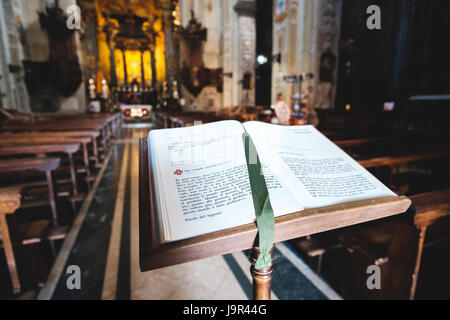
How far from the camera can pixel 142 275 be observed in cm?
189

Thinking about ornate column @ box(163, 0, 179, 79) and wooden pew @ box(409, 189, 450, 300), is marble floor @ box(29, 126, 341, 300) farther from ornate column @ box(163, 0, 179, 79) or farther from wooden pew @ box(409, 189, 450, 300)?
ornate column @ box(163, 0, 179, 79)

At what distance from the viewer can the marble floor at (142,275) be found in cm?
168

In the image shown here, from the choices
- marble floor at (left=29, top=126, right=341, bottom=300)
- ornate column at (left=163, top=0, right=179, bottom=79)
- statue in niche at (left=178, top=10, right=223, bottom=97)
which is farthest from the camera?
ornate column at (left=163, top=0, right=179, bottom=79)

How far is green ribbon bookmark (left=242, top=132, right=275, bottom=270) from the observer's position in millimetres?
517

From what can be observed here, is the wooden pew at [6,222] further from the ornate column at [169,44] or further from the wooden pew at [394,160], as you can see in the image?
the ornate column at [169,44]

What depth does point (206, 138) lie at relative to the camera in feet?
2.56

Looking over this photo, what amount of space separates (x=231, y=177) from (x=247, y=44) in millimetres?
13481

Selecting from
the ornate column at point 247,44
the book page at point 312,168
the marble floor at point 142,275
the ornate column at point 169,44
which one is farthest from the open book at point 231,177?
the ornate column at point 169,44

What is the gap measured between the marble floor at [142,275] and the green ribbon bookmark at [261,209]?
4.38ft

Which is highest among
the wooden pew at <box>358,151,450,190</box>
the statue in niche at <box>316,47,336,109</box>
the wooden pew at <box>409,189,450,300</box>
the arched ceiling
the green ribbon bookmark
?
the arched ceiling

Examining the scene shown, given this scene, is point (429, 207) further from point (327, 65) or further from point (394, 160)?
point (327, 65)

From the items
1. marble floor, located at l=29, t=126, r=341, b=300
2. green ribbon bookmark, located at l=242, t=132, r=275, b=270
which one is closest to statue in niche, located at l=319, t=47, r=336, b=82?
marble floor, located at l=29, t=126, r=341, b=300

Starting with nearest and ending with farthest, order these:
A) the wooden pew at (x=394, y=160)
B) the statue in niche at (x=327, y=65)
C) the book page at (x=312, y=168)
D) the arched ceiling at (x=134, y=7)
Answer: the book page at (x=312, y=168) → the wooden pew at (x=394, y=160) → the statue in niche at (x=327, y=65) → the arched ceiling at (x=134, y=7)

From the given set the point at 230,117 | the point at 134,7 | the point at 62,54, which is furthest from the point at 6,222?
the point at 134,7
